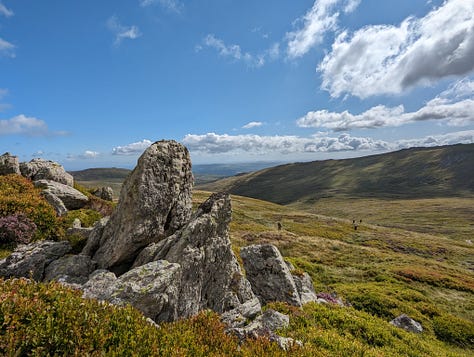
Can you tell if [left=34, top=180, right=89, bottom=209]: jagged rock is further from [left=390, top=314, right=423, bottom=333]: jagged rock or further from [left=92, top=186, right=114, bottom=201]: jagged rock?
[left=390, top=314, right=423, bottom=333]: jagged rock

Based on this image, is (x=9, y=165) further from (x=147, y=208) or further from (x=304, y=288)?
(x=304, y=288)

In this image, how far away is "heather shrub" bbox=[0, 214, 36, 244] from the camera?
60.4ft

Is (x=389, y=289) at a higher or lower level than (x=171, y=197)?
lower

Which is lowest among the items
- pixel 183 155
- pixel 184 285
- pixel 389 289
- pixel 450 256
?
pixel 450 256

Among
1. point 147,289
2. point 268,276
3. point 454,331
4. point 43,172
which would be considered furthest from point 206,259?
point 43,172

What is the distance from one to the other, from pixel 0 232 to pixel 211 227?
14.8 meters

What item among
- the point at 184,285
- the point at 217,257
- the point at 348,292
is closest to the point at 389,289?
the point at 348,292

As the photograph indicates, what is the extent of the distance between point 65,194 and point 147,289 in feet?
70.4

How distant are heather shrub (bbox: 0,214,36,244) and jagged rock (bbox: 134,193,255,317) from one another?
30.8ft

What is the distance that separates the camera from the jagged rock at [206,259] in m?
14.4

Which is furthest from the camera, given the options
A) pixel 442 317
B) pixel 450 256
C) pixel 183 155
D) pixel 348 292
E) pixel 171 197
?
pixel 450 256

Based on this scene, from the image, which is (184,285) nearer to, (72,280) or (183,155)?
(72,280)

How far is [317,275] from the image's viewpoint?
40.2 m

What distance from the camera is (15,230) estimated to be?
60.9ft
